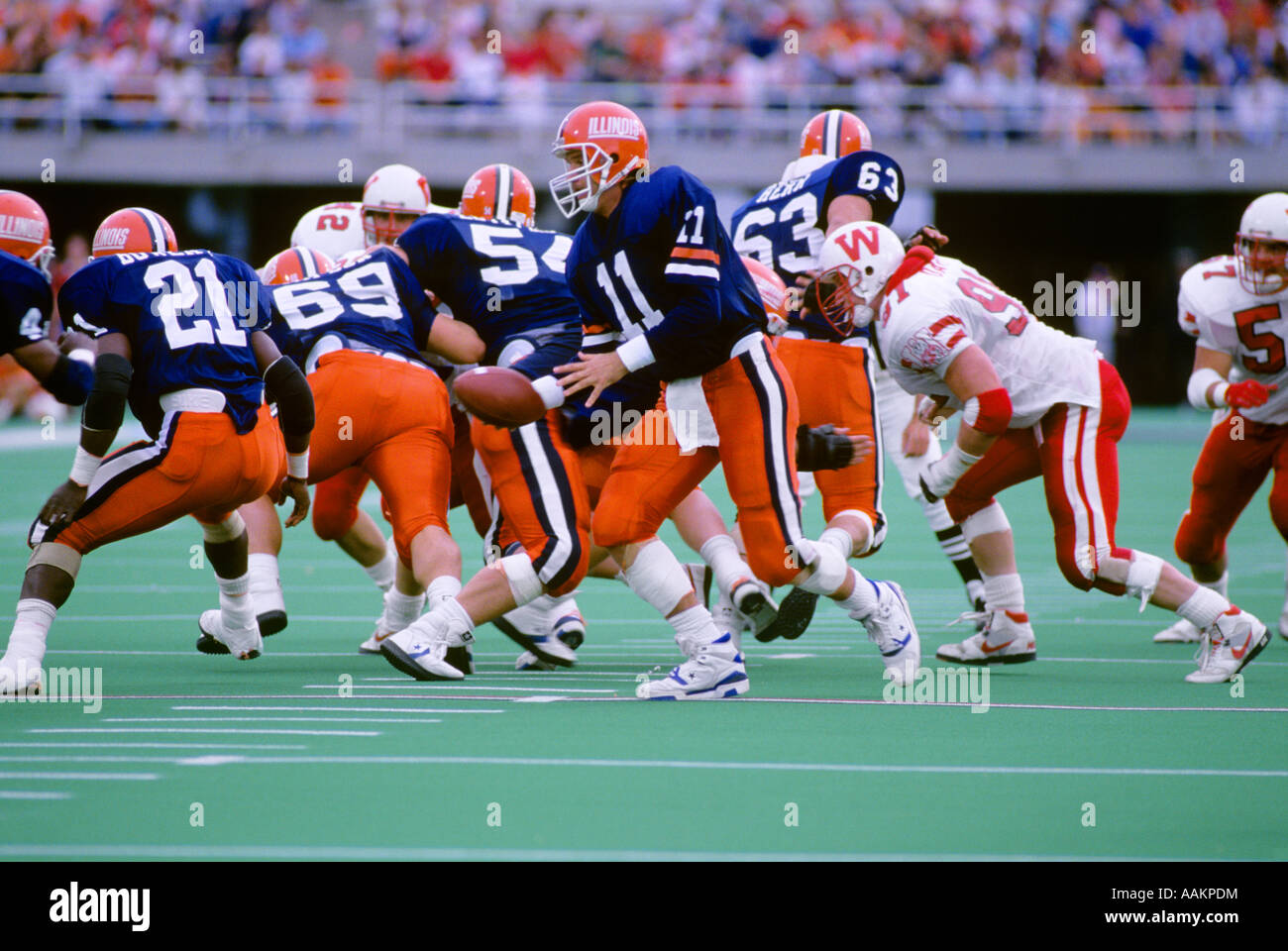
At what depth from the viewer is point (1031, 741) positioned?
16.2 ft

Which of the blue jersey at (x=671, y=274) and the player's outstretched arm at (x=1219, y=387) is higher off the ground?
the blue jersey at (x=671, y=274)

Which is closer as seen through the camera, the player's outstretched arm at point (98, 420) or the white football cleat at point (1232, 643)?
the player's outstretched arm at point (98, 420)

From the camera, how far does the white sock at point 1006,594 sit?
6742 mm

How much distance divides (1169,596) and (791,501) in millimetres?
1434

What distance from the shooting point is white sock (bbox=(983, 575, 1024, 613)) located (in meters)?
6.74

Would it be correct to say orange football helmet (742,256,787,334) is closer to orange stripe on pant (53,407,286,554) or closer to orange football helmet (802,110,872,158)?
orange football helmet (802,110,872,158)

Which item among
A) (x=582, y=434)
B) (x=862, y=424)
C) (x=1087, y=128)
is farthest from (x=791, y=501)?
(x=1087, y=128)

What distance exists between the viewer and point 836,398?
6.93 m

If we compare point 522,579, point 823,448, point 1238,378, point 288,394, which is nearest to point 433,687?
point 522,579

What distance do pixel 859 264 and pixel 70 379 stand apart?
2701 mm

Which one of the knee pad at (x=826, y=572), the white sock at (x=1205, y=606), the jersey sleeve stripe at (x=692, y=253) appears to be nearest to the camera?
the jersey sleeve stripe at (x=692, y=253)

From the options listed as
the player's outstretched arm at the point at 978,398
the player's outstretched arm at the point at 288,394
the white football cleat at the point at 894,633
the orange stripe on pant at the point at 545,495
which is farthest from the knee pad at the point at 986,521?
the player's outstretched arm at the point at 288,394

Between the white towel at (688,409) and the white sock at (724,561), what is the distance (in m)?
0.69

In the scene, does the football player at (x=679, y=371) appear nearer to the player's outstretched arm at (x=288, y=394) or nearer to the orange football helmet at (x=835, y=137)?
the player's outstretched arm at (x=288, y=394)
